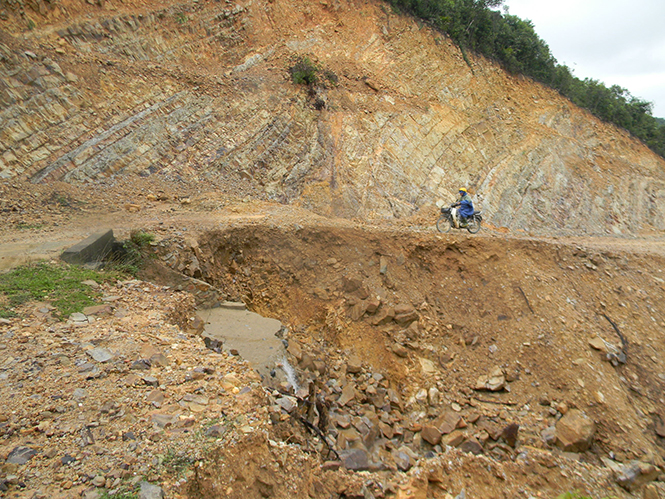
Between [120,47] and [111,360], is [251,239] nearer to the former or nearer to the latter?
[111,360]

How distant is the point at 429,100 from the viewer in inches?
642

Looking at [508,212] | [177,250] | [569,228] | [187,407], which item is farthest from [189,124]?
[569,228]

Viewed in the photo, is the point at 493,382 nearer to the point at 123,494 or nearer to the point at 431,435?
the point at 431,435

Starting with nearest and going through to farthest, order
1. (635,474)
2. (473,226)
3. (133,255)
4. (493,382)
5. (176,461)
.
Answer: (176,461), (635,474), (133,255), (493,382), (473,226)

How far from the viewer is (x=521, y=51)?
20.0 m

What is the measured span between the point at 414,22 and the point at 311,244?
1451 cm

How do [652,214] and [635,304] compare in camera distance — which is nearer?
[635,304]

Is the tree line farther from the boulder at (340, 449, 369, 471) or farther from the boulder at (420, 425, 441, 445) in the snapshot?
the boulder at (340, 449, 369, 471)

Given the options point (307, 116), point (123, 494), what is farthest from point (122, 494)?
point (307, 116)

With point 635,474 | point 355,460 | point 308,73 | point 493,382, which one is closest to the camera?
point 355,460

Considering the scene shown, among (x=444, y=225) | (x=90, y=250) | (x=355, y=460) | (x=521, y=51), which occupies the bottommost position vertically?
(x=355, y=460)

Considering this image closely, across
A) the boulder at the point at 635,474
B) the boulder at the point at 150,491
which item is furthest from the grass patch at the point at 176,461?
the boulder at the point at 635,474

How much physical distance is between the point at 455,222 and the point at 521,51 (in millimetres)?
15482

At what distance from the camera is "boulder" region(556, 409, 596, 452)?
588cm
